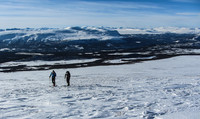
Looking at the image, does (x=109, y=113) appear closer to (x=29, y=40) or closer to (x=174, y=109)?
(x=174, y=109)

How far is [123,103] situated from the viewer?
9.62 m

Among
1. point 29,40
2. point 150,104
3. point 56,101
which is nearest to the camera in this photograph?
point 150,104

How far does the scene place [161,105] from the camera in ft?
30.1

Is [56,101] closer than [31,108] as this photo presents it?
No

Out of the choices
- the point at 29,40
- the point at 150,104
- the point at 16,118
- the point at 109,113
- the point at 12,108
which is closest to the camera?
the point at 16,118

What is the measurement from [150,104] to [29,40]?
15907cm

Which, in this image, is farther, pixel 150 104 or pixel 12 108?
pixel 150 104

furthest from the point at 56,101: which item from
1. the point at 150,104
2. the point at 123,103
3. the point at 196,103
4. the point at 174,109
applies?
the point at 196,103

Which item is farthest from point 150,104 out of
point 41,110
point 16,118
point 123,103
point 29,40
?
point 29,40

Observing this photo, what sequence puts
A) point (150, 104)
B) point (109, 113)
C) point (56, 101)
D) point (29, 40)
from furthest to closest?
point (29, 40) < point (56, 101) < point (150, 104) < point (109, 113)

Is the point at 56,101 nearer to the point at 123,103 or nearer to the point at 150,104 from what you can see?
the point at 123,103

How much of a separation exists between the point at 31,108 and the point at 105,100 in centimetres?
334

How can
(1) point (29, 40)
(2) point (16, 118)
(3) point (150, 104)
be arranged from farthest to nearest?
1. (1) point (29, 40)
2. (3) point (150, 104)
3. (2) point (16, 118)

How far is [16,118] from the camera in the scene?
7.48 m
